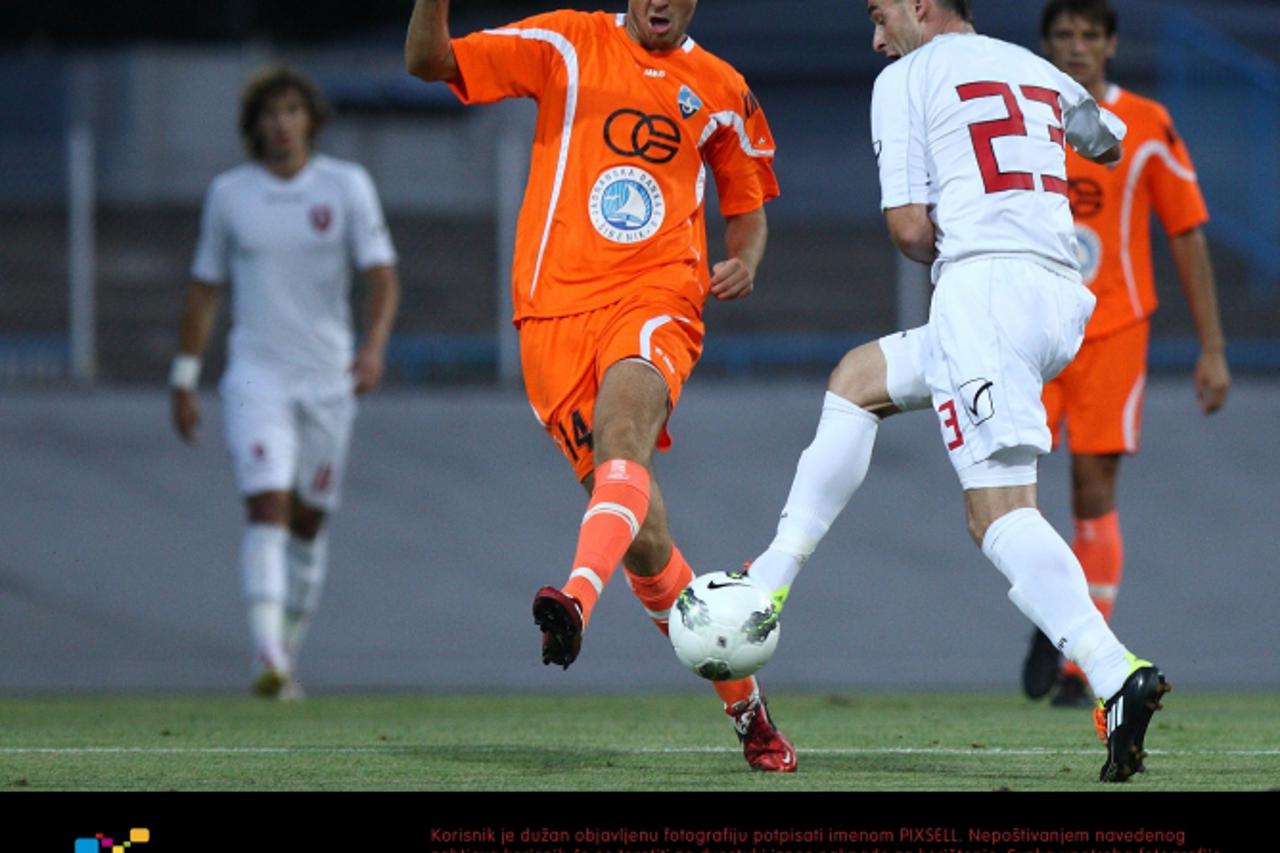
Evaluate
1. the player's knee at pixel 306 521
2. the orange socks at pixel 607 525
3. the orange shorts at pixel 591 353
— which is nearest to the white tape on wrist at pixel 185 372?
the player's knee at pixel 306 521

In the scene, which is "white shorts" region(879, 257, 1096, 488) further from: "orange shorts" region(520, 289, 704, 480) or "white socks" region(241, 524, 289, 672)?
"white socks" region(241, 524, 289, 672)

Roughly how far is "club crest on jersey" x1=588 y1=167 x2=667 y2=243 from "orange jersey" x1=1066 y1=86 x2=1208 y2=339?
2.61 metres

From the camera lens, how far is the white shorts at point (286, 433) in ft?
31.1

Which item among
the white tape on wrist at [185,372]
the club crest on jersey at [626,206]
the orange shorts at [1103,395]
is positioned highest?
the club crest on jersey at [626,206]

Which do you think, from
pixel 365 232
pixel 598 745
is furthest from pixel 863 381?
pixel 365 232

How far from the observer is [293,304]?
31.8 feet

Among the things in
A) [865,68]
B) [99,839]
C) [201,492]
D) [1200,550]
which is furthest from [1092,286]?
[865,68]

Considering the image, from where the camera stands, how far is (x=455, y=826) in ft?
13.2

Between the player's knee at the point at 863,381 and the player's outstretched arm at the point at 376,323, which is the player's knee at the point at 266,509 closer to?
the player's outstretched arm at the point at 376,323

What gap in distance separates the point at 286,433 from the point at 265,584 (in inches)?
25.4

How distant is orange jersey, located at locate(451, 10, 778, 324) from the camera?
6.05 m

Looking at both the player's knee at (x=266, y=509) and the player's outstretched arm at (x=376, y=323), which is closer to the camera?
the player's knee at (x=266, y=509)

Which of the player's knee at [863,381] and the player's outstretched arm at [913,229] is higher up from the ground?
the player's outstretched arm at [913,229]

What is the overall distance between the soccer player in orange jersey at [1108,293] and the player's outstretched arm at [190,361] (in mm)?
3650
